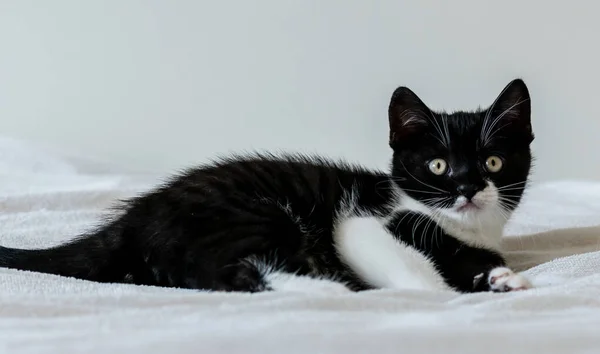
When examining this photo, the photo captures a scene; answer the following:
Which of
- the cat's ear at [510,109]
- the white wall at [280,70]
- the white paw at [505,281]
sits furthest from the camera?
the white wall at [280,70]

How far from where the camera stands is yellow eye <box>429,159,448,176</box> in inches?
52.7

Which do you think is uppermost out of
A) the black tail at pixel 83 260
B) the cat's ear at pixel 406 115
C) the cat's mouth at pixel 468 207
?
the cat's ear at pixel 406 115

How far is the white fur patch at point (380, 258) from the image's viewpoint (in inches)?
46.5

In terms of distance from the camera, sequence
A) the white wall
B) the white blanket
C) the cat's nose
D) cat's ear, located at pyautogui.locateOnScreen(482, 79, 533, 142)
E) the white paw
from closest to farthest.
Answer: the white blanket → the white paw → the cat's nose → cat's ear, located at pyautogui.locateOnScreen(482, 79, 533, 142) → the white wall

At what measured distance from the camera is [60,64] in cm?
273

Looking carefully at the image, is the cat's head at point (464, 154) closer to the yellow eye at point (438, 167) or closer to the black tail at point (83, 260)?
the yellow eye at point (438, 167)

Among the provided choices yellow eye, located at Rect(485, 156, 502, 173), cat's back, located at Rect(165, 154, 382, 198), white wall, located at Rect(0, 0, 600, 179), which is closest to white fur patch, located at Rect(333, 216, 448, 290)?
cat's back, located at Rect(165, 154, 382, 198)

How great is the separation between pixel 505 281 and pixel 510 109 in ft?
1.36

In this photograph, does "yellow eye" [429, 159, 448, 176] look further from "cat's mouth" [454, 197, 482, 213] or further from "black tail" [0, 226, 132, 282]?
"black tail" [0, 226, 132, 282]

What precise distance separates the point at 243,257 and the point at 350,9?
5.66 feet

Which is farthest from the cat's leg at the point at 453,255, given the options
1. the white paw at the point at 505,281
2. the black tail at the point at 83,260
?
the black tail at the point at 83,260

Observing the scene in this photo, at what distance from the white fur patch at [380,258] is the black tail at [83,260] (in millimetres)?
396

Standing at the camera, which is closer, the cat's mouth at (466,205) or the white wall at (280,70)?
the cat's mouth at (466,205)

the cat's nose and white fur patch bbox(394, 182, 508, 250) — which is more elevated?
the cat's nose
